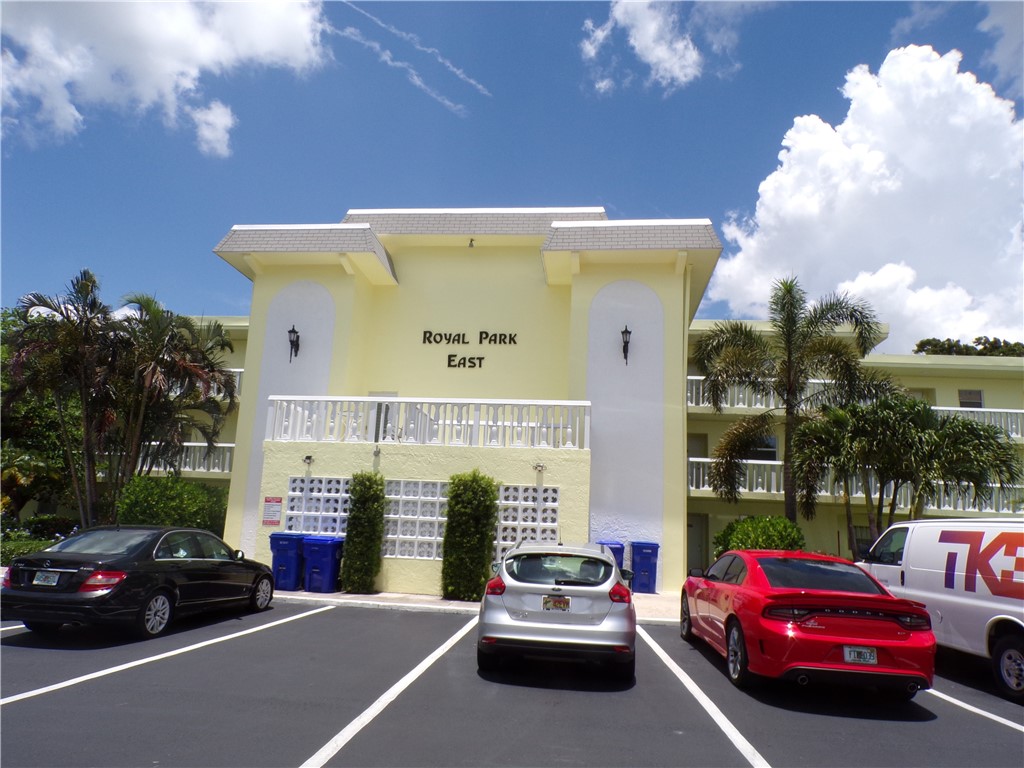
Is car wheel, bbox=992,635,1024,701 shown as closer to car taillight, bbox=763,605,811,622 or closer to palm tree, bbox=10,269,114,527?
car taillight, bbox=763,605,811,622

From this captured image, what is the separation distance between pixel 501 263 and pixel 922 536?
1211 cm

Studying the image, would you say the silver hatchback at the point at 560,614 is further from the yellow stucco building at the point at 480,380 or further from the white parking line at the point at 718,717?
the yellow stucco building at the point at 480,380

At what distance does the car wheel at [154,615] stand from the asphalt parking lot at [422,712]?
0.60 feet

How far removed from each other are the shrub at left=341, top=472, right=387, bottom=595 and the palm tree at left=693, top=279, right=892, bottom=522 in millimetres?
8626

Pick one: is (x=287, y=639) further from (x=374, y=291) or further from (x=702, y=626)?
(x=374, y=291)

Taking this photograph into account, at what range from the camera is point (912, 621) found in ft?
21.2

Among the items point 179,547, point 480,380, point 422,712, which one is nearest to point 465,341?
point 480,380

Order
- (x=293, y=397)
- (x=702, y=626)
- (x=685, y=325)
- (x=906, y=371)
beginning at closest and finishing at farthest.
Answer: (x=702, y=626)
(x=293, y=397)
(x=685, y=325)
(x=906, y=371)

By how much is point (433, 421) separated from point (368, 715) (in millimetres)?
9141

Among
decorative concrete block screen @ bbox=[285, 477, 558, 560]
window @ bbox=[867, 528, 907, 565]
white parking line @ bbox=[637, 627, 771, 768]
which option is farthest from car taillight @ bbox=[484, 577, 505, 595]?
decorative concrete block screen @ bbox=[285, 477, 558, 560]

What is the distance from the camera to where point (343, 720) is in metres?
5.57

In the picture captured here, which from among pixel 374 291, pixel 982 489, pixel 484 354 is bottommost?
pixel 982 489

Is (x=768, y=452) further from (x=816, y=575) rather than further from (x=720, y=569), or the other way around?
(x=816, y=575)

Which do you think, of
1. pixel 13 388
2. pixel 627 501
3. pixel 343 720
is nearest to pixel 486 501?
pixel 627 501
